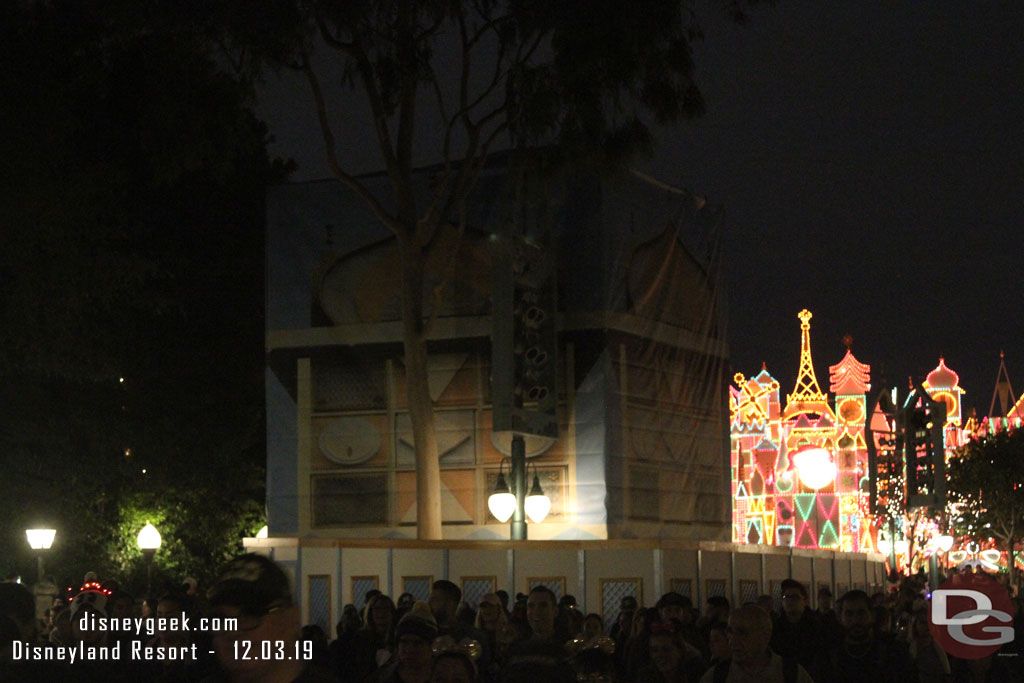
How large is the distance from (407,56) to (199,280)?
10.2 m

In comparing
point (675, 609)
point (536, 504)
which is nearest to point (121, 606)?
point (675, 609)

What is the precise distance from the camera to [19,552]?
30703mm

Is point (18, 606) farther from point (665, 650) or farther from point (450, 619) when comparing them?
point (665, 650)

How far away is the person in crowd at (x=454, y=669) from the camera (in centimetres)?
729

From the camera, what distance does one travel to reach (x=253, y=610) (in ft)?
15.1

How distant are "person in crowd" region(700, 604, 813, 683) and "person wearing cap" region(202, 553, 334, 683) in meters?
3.60

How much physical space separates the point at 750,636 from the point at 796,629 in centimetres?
482

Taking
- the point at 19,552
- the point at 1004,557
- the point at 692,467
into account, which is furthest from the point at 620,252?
the point at 1004,557

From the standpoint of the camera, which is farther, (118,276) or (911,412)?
(118,276)

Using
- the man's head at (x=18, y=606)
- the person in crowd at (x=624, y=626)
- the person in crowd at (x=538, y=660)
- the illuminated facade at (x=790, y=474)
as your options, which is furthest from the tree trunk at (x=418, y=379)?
the illuminated facade at (x=790, y=474)

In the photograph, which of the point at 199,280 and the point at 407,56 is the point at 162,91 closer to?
the point at 407,56

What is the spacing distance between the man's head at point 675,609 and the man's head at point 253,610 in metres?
7.03

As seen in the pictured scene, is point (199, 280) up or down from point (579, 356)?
up

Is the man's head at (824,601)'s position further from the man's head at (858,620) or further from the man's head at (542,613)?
the man's head at (858,620)
